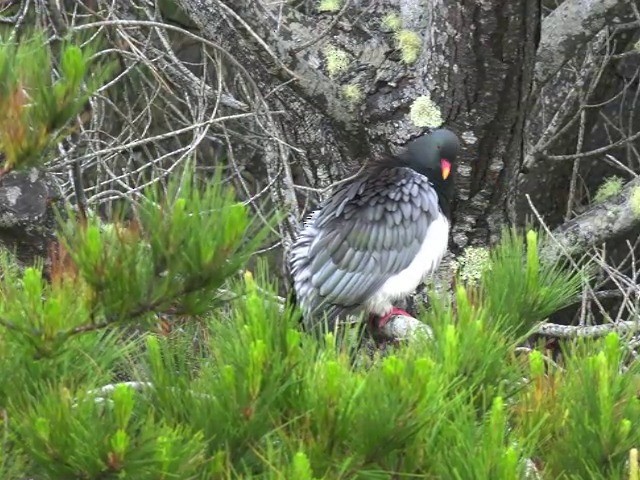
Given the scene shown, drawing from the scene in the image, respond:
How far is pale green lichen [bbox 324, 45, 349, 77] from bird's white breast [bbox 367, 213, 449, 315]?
1.83ft

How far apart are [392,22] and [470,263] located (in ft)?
2.60

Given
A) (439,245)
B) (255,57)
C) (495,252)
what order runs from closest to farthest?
(495,252) → (255,57) → (439,245)

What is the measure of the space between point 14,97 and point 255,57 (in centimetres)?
183

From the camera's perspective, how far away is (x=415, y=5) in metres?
3.70

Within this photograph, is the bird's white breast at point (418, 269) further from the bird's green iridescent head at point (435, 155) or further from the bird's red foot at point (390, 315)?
the bird's green iridescent head at point (435, 155)

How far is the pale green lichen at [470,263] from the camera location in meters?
3.53

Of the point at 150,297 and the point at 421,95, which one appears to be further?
the point at 421,95

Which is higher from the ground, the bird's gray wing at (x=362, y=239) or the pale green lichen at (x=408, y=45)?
the pale green lichen at (x=408, y=45)

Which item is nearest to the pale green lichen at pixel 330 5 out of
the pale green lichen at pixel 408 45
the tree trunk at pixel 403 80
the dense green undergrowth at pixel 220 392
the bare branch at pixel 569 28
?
the tree trunk at pixel 403 80

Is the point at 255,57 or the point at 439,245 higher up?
the point at 255,57

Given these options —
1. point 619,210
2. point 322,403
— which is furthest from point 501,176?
point 322,403

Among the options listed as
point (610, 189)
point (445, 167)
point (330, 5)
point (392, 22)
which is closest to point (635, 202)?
point (610, 189)

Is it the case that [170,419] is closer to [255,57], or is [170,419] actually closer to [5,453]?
[5,453]

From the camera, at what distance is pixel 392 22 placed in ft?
12.0
